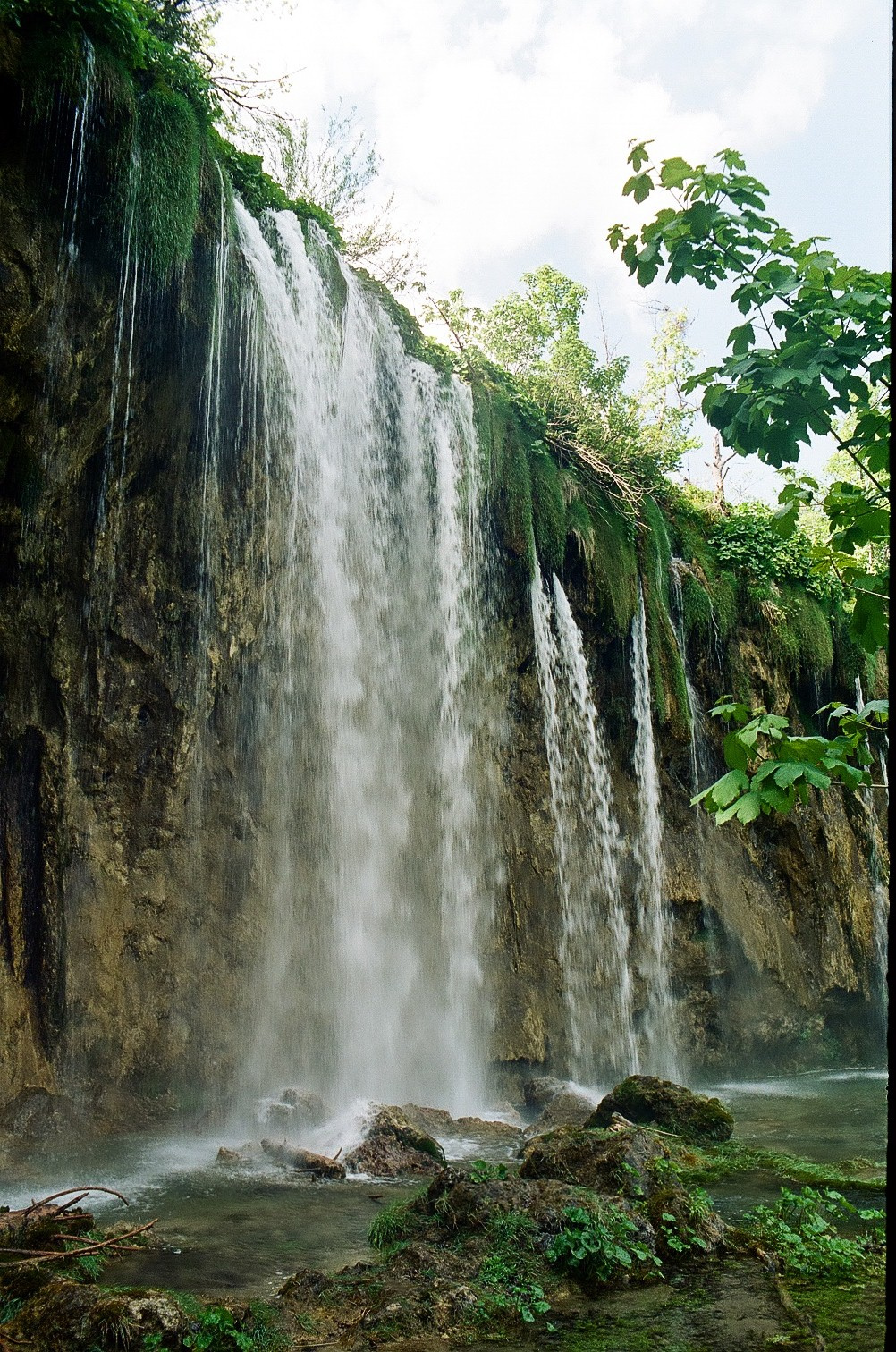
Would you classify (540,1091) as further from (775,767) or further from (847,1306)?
(775,767)

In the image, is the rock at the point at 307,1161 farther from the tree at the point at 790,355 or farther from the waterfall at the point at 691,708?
the waterfall at the point at 691,708

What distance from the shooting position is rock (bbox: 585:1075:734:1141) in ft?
27.4

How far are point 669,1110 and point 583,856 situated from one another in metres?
5.63

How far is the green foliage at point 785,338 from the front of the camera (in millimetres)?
3443

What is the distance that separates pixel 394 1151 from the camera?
7410mm

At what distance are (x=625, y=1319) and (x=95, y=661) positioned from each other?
7623mm

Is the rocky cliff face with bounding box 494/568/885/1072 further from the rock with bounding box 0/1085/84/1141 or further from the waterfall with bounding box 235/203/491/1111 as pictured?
the rock with bounding box 0/1085/84/1141

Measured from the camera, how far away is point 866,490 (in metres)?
3.63

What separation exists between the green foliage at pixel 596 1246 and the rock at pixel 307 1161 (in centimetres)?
275

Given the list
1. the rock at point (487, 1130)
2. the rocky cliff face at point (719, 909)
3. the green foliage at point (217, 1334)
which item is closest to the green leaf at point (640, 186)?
the green foliage at point (217, 1334)

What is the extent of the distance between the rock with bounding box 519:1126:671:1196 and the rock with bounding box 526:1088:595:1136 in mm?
3005

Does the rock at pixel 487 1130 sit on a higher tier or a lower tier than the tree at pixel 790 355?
lower

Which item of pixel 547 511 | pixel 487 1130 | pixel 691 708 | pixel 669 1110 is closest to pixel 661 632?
pixel 691 708

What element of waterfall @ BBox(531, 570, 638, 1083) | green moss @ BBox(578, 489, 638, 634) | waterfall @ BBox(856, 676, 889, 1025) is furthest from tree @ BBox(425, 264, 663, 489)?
waterfall @ BBox(856, 676, 889, 1025)
